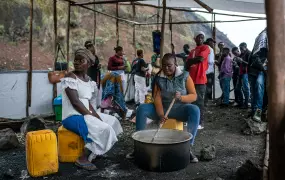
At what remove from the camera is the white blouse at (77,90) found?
155 inches

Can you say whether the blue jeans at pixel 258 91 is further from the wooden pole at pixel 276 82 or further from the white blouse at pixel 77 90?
the wooden pole at pixel 276 82

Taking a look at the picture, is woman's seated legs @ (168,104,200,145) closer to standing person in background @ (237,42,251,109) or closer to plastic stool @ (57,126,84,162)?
plastic stool @ (57,126,84,162)

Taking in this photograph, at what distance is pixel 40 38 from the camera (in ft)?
61.1

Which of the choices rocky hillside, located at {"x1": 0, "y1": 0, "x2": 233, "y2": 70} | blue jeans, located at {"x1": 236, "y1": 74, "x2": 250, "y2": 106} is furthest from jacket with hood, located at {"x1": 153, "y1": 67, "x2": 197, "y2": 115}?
rocky hillside, located at {"x1": 0, "y1": 0, "x2": 233, "y2": 70}

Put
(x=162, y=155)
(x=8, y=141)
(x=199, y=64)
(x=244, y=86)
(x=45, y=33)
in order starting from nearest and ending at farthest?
(x=162, y=155)
(x=8, y=141)
(x=199, y=64)
(x=244, y=86)
(x=45, y=33)

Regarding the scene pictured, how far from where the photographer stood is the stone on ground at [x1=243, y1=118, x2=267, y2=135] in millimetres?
5775

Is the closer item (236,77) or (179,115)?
(179,115)

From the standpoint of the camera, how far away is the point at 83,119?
3.87 meters

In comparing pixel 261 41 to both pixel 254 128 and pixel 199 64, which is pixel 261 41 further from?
pixel 254 128

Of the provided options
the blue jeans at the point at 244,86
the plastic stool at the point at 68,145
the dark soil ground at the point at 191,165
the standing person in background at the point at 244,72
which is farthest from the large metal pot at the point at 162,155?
the blue jeans at the point at 244,86

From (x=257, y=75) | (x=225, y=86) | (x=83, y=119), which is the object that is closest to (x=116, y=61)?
A: (x=225, y=86)

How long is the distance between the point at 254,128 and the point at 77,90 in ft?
11.7

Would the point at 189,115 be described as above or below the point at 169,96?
below

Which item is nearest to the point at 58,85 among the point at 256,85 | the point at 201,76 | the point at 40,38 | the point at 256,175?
the point at 201,76
